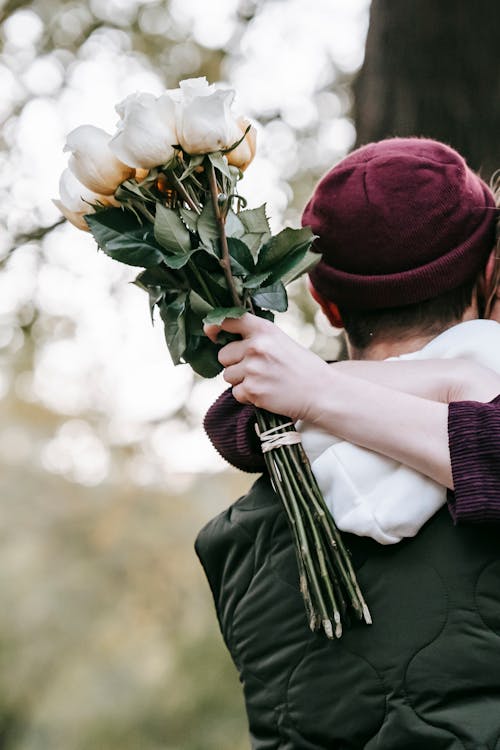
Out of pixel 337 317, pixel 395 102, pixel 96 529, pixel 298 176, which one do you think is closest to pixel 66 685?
pixel 96 529

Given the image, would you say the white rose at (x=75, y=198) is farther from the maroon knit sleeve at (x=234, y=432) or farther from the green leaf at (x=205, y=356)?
the maroon knit sleeve at (x=234, y=432)

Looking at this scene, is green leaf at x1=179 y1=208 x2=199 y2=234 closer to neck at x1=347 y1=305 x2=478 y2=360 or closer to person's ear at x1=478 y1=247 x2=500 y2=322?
neck at x1=347 y1=305 x2=478 y2=360

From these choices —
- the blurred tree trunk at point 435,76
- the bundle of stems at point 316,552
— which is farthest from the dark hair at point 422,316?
the blurred tree trunk at point 435,76

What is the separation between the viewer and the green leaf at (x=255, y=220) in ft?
6.11

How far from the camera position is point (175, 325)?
6.08 feet

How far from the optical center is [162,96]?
1755 mm

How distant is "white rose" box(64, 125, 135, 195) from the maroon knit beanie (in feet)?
1.42

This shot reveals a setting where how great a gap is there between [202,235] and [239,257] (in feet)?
0.29

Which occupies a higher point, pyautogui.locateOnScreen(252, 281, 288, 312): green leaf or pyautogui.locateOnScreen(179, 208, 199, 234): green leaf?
pyautogui.locateOnScreen(179, 208, 199, 234): green leaf

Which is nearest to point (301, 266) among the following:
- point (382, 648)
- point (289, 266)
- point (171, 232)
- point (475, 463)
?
point (289, 266)

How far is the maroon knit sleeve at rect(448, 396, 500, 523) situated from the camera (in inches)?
63.6

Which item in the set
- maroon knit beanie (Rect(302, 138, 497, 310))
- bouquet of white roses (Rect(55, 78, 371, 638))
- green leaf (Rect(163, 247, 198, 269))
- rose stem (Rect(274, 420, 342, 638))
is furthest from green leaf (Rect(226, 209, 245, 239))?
rose stem (Rect(274, 420, 342, 638))

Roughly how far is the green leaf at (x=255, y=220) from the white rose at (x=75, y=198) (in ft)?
0.86

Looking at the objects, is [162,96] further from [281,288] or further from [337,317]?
[337,317]
